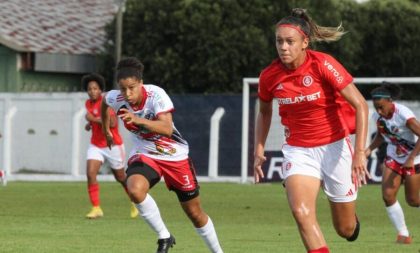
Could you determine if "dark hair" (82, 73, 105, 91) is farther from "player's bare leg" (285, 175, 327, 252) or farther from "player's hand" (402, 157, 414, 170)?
"player's bare leg" (285, 175, 327, 252)

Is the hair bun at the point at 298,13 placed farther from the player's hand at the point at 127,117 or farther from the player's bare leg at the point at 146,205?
the player's bare leg at the point at 146,205

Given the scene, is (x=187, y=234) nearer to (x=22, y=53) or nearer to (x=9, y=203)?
(x=9, y=203)

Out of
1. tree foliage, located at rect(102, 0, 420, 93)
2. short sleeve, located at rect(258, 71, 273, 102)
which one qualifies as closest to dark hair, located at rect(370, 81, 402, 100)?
short sleeve, located at rect(258, 71, 273, 102)

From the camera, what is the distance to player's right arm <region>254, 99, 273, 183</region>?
34.7 feet

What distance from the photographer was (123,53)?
1635 inches

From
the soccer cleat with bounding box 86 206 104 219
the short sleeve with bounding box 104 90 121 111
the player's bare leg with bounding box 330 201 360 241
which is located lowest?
the soccer cleat with bounding box 86 206 104 219

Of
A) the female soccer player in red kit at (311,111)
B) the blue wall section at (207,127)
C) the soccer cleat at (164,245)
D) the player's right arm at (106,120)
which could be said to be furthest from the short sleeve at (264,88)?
the blue wall section at (207,127)

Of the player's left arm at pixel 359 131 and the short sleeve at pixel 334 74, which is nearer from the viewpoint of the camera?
the player's left arm at pixel 359 131

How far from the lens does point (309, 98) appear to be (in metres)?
10.1

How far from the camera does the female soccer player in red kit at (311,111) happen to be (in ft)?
32.6

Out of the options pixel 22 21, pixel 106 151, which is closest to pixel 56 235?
pixel 106 151

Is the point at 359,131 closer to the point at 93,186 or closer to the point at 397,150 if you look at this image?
the point at 397,150

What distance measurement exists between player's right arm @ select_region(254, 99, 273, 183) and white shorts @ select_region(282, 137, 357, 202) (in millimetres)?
271

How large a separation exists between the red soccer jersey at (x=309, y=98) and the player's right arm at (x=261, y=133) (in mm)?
179
